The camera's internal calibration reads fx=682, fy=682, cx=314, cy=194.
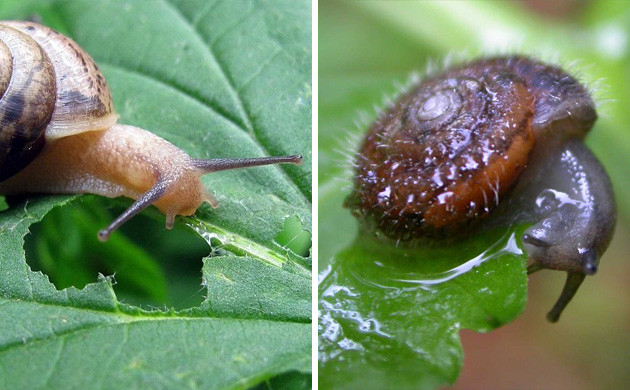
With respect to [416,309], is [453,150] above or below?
above

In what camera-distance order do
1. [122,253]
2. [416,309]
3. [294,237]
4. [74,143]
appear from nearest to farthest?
[416,309] → [294,237] → [74,143] → [122,253]

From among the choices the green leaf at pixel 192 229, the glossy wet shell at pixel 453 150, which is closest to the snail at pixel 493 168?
the glossy wet shell at pixel 453 150

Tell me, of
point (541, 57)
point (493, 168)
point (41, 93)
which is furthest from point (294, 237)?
point (541, 57)

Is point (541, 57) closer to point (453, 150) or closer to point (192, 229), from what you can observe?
point (453, 150)

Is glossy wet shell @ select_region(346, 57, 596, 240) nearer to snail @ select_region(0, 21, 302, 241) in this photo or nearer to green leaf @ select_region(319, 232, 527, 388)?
green leaf @ select_region(319, 232, 527, 388)

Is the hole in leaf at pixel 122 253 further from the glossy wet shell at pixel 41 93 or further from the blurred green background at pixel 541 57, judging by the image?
the blurred green background at pixel 541 57

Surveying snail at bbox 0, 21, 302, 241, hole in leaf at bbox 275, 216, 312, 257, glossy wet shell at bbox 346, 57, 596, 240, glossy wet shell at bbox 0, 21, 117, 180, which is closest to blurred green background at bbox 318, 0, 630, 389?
hole in leaf at bbox 275, 216, 312, 257
